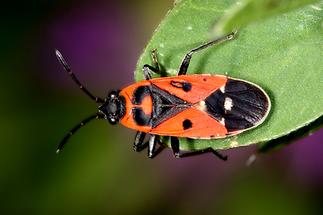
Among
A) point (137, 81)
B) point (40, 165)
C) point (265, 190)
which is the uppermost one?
point (137, 81)

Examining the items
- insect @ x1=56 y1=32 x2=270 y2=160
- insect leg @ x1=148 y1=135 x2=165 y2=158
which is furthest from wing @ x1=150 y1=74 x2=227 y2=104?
insect leg @ x1=148 y1=135 x2=165 y2=158

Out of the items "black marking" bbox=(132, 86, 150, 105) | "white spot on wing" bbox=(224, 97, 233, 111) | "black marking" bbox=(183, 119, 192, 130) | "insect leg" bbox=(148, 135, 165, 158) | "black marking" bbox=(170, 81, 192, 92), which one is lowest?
"insect leg" bbox=(148, 135, 165, 158)

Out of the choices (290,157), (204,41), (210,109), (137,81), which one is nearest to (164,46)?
(204,41)

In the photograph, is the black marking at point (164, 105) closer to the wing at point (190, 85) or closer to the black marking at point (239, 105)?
the wing at point (190, 85)

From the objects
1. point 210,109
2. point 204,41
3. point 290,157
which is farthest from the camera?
point 290,157

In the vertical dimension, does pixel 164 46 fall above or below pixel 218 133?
above

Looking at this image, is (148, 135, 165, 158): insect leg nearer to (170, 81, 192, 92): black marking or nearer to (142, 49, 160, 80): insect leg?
(170, 81, 192, 92): black marking

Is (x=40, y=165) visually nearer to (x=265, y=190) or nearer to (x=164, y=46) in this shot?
(x=265, y=190)
